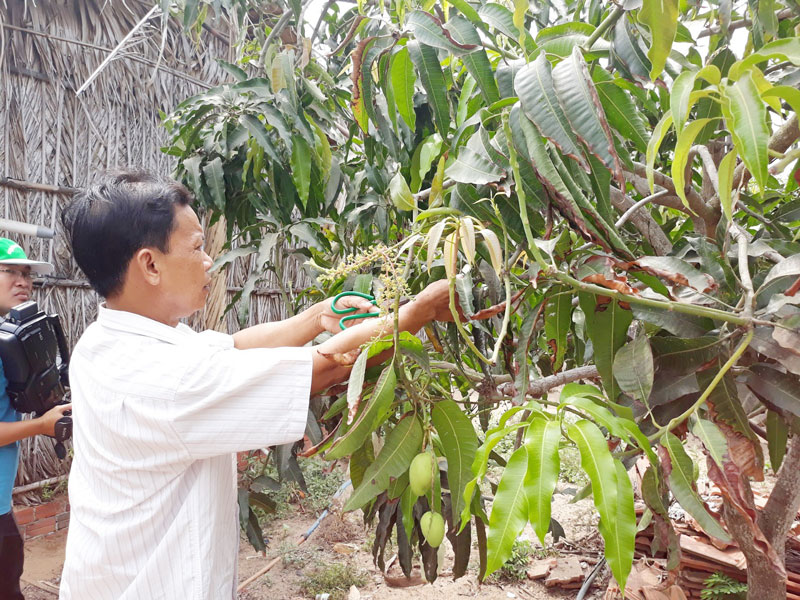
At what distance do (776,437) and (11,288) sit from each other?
6.96ft

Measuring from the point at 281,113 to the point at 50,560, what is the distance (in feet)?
7.35

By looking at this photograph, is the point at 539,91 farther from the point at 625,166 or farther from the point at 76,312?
the point at 76,312

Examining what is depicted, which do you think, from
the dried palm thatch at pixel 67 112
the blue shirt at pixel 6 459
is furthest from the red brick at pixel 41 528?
Result: the blue shirt at pixel 6 459

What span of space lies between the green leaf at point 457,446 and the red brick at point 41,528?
8.43ft

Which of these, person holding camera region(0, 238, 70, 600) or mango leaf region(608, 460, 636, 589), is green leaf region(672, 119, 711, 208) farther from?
person holding camera region(0, 238, 70, 600)

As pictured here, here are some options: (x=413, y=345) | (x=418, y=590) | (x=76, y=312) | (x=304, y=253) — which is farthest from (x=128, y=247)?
(x=76, y=312)

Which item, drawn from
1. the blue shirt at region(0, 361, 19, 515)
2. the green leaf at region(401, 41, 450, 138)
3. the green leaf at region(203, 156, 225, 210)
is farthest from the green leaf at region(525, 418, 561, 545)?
the blue shirt at region(0, 361, 19, 515)

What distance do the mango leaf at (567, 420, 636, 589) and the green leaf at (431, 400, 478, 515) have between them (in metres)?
0.27

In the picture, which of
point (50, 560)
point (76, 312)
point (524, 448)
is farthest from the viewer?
point (76, 312)

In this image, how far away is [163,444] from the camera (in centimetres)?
82

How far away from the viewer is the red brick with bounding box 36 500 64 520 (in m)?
2.62

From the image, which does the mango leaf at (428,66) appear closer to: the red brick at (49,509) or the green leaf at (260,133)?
the green leaf at (260,133)

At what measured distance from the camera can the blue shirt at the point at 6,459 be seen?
5.95 feet

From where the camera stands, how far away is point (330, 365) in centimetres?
82
